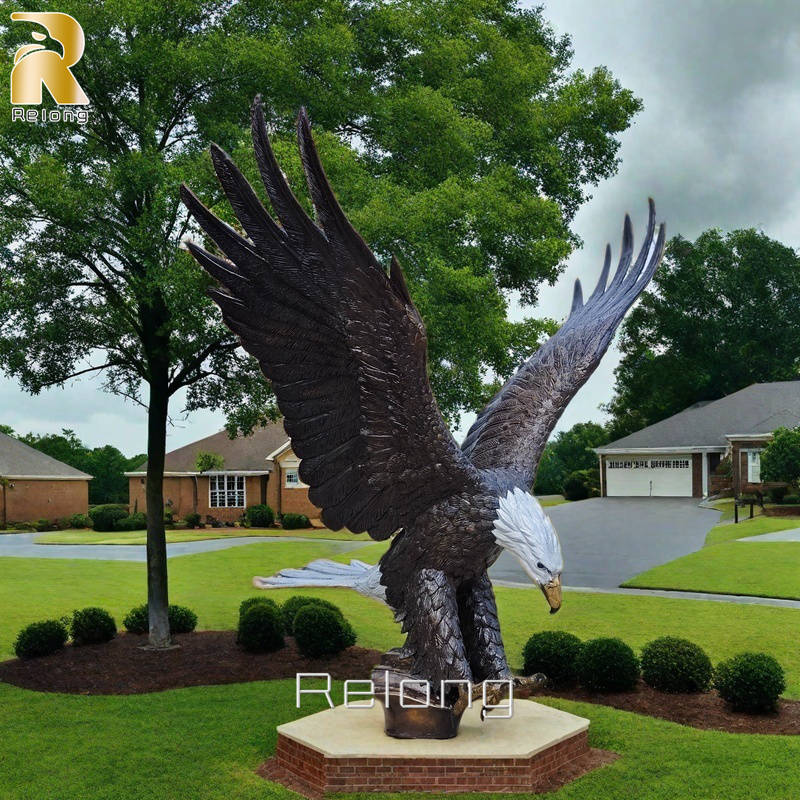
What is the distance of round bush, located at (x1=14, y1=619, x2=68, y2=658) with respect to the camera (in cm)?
1055

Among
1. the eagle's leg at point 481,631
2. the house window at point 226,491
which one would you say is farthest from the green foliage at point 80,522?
the eagle's leg at point 481,631

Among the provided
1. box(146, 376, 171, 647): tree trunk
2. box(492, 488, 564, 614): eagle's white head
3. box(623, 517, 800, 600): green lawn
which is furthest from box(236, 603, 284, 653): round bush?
box(623, 517, 800, 600): green lawn

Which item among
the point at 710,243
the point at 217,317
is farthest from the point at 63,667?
the point at 710,243

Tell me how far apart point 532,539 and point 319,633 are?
5.02 metres

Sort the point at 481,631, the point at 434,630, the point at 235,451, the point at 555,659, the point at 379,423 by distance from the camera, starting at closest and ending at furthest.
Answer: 1. the point at 379,423
2. the point at 434,630
3. the point at 481,631
4. the point at 555,659
5. the point at 235,451

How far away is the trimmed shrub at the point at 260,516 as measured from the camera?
3048cm

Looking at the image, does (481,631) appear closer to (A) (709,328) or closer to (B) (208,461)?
(B) (208,461)

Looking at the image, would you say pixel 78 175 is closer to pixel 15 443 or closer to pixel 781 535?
pixel 781 535

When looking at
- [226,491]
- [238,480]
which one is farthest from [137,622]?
[226,491]

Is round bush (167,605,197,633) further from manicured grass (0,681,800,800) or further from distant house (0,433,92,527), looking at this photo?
distant house (0,433,92,527)

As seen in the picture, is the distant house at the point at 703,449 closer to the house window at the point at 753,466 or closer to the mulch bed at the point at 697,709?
the house window at the point at 753,466

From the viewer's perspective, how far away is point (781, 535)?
20516 mm

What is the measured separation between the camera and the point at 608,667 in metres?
8.61

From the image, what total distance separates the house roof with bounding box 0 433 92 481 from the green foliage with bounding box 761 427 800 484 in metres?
27.4
